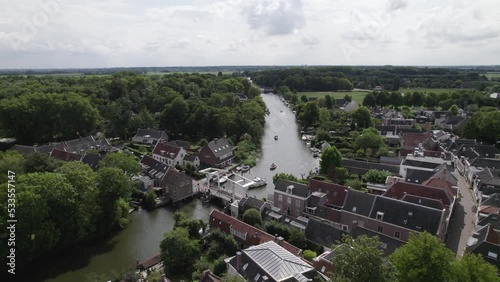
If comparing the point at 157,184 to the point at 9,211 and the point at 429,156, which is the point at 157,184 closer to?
the point at 9,211

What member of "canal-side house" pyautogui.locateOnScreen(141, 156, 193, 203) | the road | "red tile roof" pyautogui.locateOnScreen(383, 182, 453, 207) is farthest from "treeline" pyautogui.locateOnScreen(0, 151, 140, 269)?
the road

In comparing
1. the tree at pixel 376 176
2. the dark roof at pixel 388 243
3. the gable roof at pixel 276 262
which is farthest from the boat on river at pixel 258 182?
the gable roof at pixel 276 262

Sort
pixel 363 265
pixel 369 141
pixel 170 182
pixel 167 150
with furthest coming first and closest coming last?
pixel 369 141, pixel 167 150, pixel 170 182, pixel 363 265

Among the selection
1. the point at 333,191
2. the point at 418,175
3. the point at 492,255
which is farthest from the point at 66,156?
the point at 492,255

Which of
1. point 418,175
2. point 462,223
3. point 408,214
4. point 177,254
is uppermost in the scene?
point 408,214

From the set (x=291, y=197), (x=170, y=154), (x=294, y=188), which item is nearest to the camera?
(x=291, y=197)

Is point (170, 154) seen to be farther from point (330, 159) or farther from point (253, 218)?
point (253, 218)

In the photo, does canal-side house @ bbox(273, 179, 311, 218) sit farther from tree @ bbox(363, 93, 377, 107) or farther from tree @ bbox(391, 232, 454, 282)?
tree @ bbox(363, 93, 377, 107)
